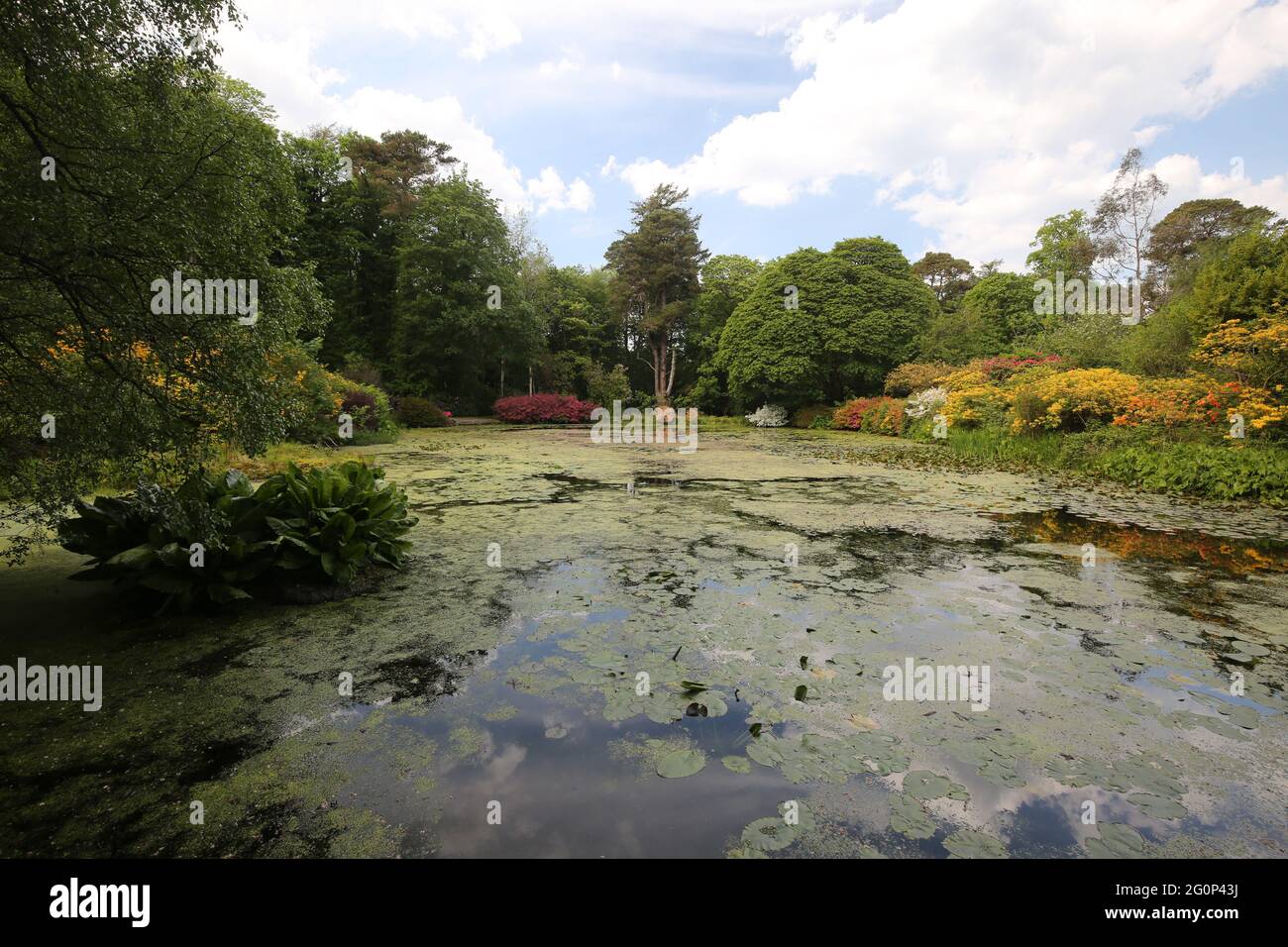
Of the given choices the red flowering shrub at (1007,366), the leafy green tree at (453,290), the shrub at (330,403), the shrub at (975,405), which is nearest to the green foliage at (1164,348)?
the shrub at (975,405)

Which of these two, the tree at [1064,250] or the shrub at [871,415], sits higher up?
the tree at [1064,250]

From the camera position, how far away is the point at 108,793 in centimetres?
191

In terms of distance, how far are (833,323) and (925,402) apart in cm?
634

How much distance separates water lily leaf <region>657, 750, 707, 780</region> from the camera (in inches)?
82.0

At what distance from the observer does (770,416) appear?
76.2 ft

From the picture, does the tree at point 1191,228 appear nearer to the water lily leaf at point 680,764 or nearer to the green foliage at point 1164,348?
the green foliage at point 1164,348

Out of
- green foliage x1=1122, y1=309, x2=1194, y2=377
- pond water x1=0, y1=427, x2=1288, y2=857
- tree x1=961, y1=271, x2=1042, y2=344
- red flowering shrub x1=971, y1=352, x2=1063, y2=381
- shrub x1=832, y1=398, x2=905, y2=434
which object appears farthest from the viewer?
tree x1=961, y1=271, x2=1042, y2=344

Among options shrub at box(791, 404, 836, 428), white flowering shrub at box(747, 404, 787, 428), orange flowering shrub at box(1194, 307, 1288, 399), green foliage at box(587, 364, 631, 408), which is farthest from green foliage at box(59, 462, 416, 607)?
green foliage at box(587, 364, 631, 408)

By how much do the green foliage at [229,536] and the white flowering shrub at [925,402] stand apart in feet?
48.0

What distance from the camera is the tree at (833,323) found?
20.8 meters

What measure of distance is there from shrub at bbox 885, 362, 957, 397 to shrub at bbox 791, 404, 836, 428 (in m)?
3.15

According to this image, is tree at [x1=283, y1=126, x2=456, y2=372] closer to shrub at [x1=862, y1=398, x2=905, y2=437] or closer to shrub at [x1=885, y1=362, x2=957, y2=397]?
shrub at [x1=862, y1=398, x2=905, y2=437]
